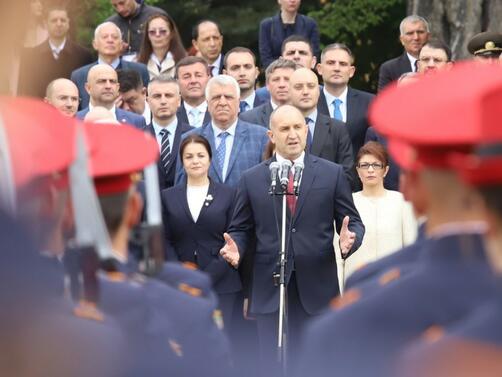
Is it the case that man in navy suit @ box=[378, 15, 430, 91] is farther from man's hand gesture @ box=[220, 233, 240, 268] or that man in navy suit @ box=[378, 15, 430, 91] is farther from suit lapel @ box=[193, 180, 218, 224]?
man's hand gesture @ box=[220, 233, 240, 268]

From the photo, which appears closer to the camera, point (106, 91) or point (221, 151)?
point (221, 151)

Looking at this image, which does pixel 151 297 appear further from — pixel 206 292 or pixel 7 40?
pixel 7 40

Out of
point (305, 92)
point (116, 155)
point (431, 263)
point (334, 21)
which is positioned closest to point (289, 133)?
point (305, 92)

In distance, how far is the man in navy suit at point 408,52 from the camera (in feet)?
57.4

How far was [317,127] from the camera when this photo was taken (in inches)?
580

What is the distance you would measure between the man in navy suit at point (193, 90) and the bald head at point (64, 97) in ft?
4.18

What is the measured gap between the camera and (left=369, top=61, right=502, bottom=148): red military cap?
4797 mm

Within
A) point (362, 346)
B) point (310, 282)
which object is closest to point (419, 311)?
point (362, 346)

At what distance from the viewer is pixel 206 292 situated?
630cm

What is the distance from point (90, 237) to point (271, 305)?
8.09 metres

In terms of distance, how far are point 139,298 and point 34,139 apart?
64 centimetres

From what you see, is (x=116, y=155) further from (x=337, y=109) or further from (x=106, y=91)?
(x=337, y=109)

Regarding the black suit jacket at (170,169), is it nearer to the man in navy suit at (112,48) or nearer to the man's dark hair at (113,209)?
the man in navy suit at (112,48)

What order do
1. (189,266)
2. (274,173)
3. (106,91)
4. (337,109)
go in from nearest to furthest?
(189,266), (274,173), (106,91), (337,109)
